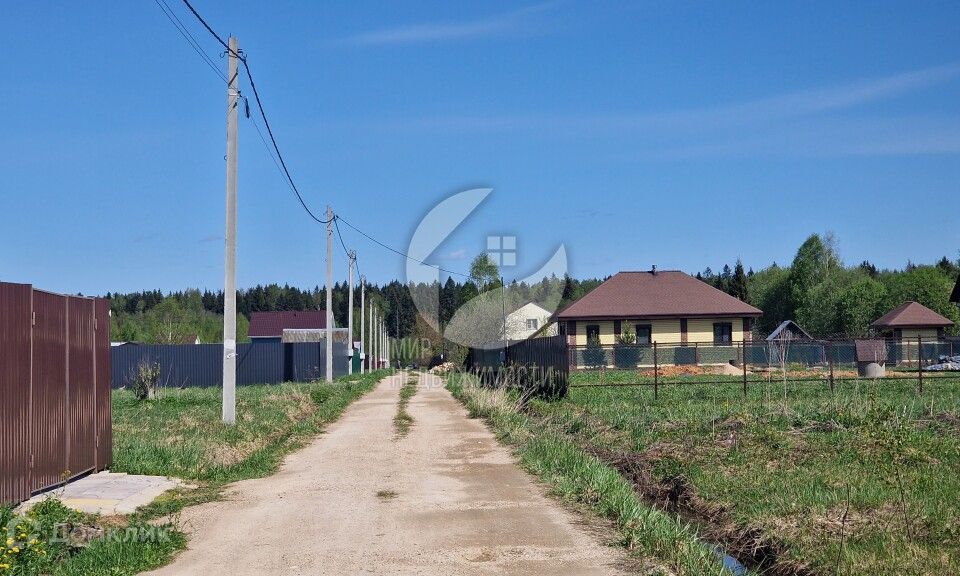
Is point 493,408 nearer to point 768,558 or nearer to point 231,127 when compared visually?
point 231,127

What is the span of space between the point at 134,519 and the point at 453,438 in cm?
865

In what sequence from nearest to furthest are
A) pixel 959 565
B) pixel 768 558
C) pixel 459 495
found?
pixel 959 565 < pixel 768 558 < pixel 459 495

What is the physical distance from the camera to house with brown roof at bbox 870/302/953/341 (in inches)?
2168

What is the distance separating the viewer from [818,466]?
11359 mm

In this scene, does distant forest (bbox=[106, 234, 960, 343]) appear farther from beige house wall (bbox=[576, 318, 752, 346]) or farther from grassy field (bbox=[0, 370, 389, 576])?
grassy field (bbox=[0, 370, 389, 576])


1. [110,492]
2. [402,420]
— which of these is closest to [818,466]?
[110,492]

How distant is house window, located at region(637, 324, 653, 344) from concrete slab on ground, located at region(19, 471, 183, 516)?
4214 centimetres

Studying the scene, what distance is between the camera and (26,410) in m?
8.93

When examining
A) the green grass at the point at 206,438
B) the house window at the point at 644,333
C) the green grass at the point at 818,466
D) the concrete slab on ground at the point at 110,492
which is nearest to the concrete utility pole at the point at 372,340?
the house window at the point at 644,333

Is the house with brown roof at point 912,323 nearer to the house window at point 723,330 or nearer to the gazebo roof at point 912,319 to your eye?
the gazebo roof at point 912,319

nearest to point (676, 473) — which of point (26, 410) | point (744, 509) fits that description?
point (744, 509)

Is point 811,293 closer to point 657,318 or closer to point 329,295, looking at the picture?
point 657,318

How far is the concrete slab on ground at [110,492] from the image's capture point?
8.98 m

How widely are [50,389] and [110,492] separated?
1283 millimetres
